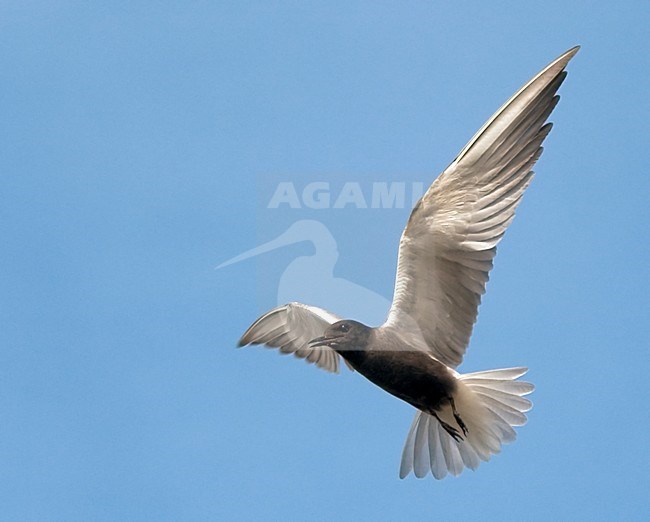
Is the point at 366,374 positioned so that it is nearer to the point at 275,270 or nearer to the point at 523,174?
the point at 275,270

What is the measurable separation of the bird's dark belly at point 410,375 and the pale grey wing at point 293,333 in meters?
1.24

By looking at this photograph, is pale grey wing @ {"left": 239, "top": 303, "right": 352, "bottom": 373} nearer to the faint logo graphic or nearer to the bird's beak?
the faint logo graphic

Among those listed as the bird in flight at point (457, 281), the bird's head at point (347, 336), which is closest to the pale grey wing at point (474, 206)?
the bird in flight at point (457, 281)

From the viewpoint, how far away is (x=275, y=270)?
40.6 feet

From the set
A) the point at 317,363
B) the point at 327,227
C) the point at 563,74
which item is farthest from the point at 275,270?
the point at 563,74

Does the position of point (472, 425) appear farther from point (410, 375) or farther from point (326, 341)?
point (326, 341)

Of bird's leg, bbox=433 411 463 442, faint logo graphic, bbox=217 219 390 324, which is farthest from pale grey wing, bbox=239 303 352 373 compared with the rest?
bird's leg, bbox=433 411 463 442

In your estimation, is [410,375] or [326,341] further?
[410,375]

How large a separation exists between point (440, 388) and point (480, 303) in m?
0.74

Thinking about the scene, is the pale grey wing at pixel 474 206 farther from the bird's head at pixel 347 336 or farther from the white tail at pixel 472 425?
the white tail at pixel 472 425

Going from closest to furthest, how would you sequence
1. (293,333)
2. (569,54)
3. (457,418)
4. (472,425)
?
(569,54) → (457,418) → (472,425) → (293,333)

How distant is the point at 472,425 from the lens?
12.3 m

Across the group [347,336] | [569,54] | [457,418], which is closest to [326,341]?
[347,336]

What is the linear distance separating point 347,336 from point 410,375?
2.00ft
